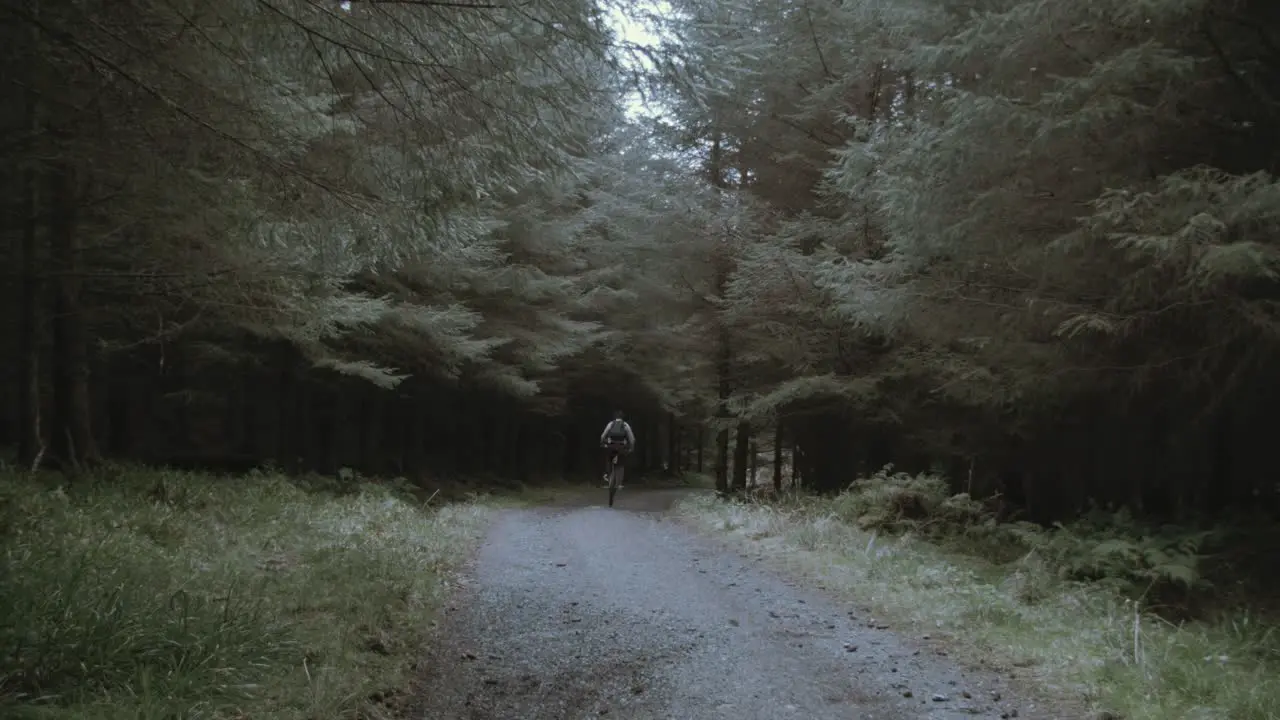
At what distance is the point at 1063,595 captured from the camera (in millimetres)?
6641

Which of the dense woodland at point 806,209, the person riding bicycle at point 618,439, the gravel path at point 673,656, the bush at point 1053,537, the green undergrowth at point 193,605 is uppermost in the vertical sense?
the dense woodland at point 806,209

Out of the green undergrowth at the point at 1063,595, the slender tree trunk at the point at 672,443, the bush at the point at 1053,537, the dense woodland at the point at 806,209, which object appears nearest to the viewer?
the green undergrowth at the point at 1063,595

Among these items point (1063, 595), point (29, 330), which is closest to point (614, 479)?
point (29, 330)

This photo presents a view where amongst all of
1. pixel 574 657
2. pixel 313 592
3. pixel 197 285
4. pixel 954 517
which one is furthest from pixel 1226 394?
pixel 197 285

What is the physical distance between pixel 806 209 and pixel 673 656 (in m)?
11.9

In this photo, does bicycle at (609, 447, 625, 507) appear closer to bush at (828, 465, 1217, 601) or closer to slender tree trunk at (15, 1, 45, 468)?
bush at (828, 465, 1217, 601)

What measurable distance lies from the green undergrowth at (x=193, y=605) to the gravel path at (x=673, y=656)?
478 mm

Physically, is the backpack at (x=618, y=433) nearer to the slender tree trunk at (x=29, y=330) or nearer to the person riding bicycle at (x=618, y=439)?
the person riding bicycle at (x=618, y=439)

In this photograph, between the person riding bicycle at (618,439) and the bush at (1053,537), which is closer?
the bush at (1053,537)

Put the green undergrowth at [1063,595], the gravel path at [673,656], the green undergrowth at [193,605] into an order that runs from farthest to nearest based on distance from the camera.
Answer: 1. the green undergrowth at [1063,595]
2. the gravel path at [673,656]
3. the green undergrowth at [193,605]

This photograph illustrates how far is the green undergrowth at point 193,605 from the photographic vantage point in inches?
141

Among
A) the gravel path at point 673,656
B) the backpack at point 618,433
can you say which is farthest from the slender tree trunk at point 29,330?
the backpack at point 618,433

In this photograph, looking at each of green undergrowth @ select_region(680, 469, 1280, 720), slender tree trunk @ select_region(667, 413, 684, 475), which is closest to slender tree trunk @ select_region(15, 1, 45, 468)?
green undergrowth @ select_region(680, 469, 1280, 720)

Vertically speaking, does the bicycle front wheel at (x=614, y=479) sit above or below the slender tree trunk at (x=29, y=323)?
below
